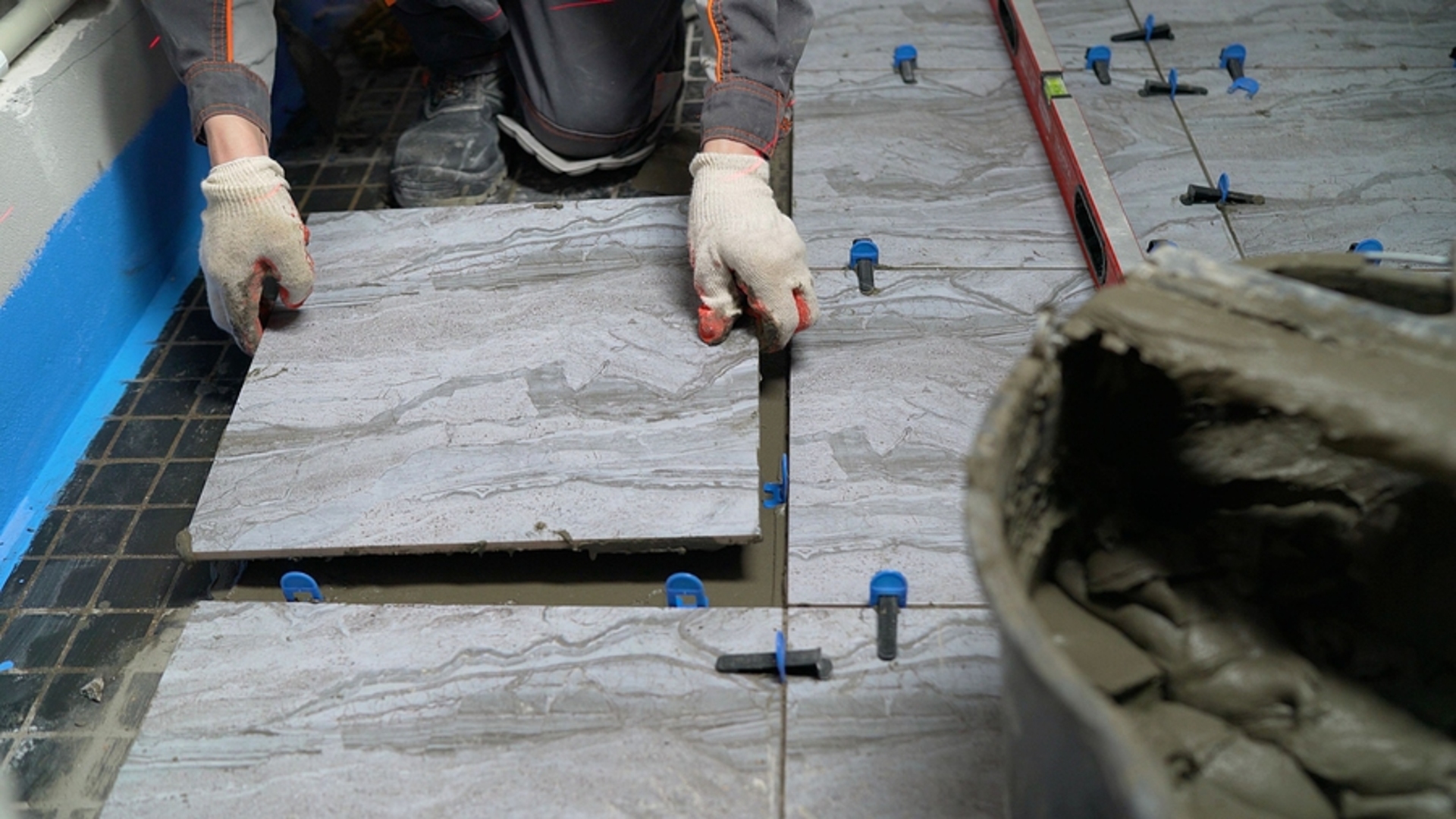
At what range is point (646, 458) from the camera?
181 centimetres

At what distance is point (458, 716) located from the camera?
5.00ft

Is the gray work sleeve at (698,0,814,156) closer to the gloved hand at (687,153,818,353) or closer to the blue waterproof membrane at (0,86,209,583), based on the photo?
the gloved hand at (687,153,818,353)

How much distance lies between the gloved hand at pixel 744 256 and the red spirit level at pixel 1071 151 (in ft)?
1.96

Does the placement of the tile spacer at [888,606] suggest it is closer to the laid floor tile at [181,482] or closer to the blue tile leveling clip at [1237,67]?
the laid floor tile at [181,482]

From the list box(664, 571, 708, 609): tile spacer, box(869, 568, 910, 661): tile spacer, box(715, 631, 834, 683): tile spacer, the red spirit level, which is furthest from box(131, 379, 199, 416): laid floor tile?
the red spirit level

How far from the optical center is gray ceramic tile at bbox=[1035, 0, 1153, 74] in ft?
9.29

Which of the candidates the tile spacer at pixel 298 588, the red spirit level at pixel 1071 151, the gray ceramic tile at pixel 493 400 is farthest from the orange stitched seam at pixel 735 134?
the tile spacer at pixel 298 588

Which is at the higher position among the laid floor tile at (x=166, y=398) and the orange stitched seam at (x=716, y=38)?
the orange stitched seam at (x=716, y=38)

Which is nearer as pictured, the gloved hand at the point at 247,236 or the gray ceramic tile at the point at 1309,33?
the gloved hand at the point at 247,236

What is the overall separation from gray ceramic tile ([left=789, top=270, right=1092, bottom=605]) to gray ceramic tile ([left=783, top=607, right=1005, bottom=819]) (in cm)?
6

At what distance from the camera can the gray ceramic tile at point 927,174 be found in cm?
228

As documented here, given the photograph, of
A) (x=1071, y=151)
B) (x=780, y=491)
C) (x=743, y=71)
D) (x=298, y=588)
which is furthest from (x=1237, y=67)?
(x=298, y=588)

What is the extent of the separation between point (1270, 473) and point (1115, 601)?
0.23 metres

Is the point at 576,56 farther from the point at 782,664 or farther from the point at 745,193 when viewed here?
the point at 782,664
